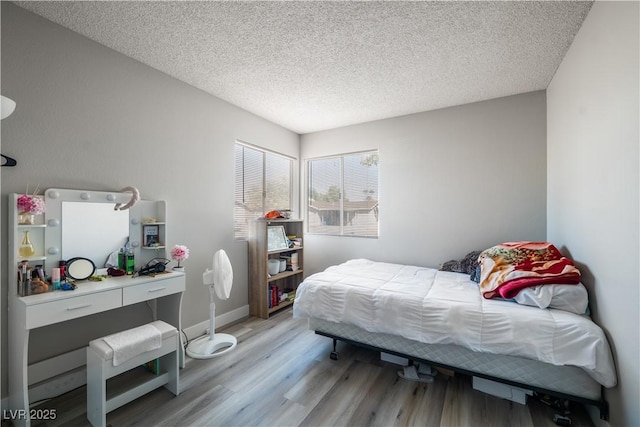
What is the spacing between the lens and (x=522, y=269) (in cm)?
205

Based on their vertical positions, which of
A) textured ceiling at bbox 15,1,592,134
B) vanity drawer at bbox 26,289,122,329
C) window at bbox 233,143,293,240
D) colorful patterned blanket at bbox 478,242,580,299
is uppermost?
textured ceiling at bbox 15,1,592,134

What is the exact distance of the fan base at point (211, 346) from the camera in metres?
2.41

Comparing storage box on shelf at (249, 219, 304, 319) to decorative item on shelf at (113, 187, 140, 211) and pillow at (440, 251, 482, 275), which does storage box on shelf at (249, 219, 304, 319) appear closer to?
decorative item on shelf at (113, 187, 140, 211)

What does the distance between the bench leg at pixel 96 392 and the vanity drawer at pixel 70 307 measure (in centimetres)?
26

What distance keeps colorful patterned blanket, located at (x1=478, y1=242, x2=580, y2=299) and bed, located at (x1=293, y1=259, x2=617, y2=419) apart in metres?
0.11

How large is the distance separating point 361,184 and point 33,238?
3.38m

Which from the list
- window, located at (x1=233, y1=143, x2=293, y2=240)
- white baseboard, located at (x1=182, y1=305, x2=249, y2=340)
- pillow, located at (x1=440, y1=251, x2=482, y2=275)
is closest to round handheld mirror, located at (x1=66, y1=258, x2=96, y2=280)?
white baseboard, located at (x1=182, y1=305, x2=249, y2=340)

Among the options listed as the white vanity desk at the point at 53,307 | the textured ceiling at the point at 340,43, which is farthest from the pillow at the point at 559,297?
the white vanity desk at the point at 53,307

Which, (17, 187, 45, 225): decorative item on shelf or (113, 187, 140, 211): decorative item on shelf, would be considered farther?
(113, 187, 140, 211): decorative item on shelf

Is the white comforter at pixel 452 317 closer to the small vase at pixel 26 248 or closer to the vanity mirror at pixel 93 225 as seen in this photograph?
the vanity mirror at pixel 93 225

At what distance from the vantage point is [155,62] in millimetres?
2342

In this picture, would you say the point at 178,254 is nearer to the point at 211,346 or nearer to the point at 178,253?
the point at 178,253

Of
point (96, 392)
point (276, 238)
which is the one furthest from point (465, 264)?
point (96, 392)

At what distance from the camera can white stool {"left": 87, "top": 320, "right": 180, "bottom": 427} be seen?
157 cm
